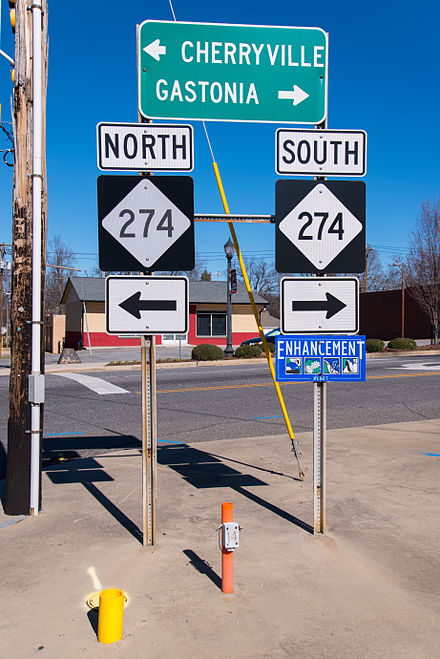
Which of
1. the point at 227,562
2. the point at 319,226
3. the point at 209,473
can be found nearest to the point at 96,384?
the point at 209,473

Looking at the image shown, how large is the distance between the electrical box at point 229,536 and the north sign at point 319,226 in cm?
199

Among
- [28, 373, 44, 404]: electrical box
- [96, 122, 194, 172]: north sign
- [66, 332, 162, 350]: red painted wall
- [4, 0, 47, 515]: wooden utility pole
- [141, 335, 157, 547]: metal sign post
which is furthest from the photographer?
[66, 332, 162, 350]: red painted wall

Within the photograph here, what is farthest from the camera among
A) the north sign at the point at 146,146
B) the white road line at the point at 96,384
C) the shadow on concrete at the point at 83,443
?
the white road line at the point at 96,384

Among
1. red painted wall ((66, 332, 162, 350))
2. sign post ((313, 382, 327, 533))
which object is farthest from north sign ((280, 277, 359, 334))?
red painted wall ((66, 332, 162, 350))

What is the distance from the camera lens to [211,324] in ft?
137

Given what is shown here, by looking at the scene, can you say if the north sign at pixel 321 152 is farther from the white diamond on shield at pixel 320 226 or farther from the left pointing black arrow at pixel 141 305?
the left pointing black arrow at pixel 141 305

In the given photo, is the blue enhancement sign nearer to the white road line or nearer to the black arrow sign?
the black arrow sign

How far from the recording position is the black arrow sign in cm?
434

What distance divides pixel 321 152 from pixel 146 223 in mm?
1541

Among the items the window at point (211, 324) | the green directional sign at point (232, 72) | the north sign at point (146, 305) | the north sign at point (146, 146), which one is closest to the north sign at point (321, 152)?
the green directional sign at point (232, 72)

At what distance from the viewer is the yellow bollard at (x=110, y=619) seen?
292 cm

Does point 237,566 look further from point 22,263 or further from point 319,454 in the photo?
point 22,263

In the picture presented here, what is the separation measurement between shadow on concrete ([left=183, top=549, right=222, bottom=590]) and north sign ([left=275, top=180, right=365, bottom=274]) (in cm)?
227

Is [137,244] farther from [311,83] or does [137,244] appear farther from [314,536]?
[314,536]
